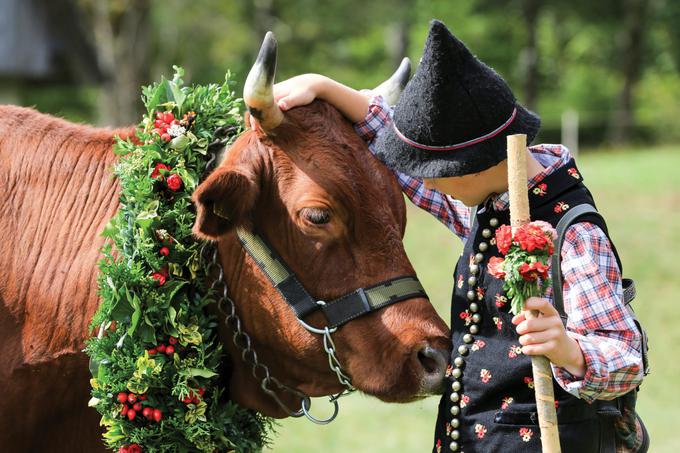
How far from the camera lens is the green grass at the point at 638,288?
8.54 m

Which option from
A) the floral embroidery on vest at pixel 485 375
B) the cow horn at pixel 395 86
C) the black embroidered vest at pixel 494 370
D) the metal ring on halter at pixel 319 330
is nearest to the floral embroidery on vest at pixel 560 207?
the black embroidered vest at pixel 494 370

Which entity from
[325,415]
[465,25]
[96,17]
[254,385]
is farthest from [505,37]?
[254,385]

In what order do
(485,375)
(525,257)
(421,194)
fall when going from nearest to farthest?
(525,257) < (485,375) < (421,194)

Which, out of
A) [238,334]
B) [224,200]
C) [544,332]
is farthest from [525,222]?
[238,334]

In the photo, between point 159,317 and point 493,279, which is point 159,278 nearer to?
point 159,317

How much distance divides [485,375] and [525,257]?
0.70 meters

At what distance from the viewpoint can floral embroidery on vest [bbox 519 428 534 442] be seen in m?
3.21

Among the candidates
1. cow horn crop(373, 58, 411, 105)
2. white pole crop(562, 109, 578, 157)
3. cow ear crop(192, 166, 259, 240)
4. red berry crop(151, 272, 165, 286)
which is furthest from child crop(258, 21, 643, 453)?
white pole crop(562, 109, 578, 157)

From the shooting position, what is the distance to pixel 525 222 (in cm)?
283

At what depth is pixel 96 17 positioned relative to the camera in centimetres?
2931

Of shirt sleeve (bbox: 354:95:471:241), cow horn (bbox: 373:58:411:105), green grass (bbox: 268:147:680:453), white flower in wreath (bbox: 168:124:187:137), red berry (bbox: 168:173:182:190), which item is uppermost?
white flower in wreath (bbox: 168:124:187:137)

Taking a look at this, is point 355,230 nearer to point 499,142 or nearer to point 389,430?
point 499,142

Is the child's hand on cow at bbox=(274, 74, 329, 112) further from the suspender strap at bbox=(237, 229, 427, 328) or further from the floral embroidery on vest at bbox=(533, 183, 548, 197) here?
the floral embroidery on vest at bbox=(533, 183, 548, 197)

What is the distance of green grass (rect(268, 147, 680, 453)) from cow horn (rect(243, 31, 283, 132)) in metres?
1.72
